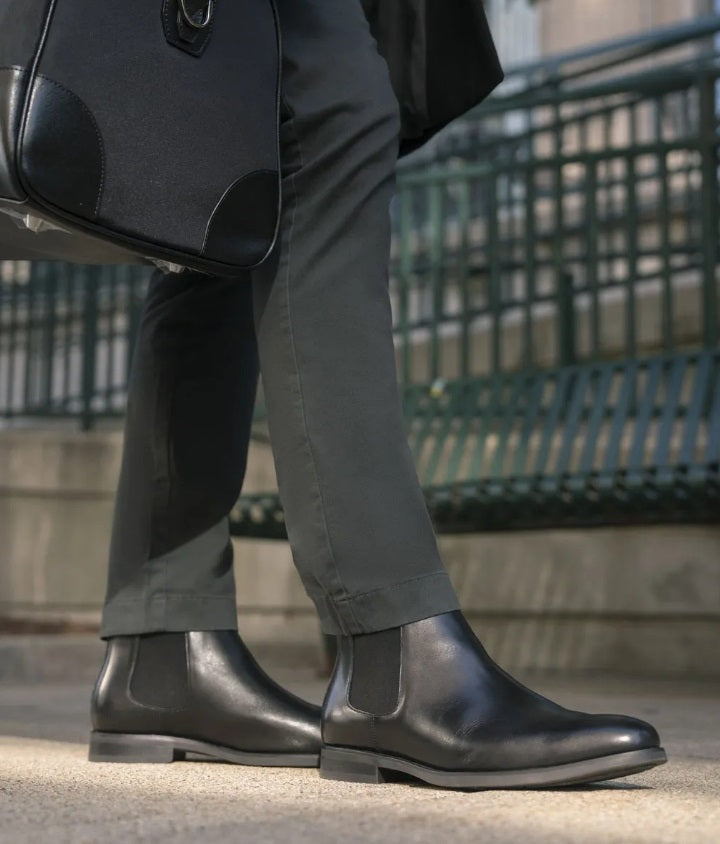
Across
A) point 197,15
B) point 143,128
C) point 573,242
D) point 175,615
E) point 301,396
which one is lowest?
Answer: point 175,615

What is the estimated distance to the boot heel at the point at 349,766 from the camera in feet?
4.49

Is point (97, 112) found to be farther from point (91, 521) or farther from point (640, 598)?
point (91, 521)

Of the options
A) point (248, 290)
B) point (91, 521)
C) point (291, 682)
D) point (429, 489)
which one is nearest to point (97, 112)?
point (248, 290)

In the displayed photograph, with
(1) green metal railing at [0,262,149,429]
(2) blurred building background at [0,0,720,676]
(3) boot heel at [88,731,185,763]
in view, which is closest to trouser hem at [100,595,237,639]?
(3) boot heel at [88,731,185,763]

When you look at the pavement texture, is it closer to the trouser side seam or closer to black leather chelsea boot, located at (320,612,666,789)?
black leather chelsea boot, located at (320,612,666,789)

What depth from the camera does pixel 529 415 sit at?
10.7 ft

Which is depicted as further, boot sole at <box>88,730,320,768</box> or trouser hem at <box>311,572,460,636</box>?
boot sole at <box>88,730,320,768</box>

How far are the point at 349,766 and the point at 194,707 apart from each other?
27cm

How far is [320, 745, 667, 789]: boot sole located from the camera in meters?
1.22

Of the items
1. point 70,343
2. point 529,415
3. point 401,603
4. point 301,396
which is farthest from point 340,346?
point 70,343

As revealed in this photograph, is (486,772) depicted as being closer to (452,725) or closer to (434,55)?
(452,725)

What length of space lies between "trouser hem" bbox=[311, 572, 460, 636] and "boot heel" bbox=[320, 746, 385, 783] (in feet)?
0.44

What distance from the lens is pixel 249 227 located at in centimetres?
135

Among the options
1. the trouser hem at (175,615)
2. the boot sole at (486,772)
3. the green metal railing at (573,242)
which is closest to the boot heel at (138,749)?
the trouser hem at (175,615)
